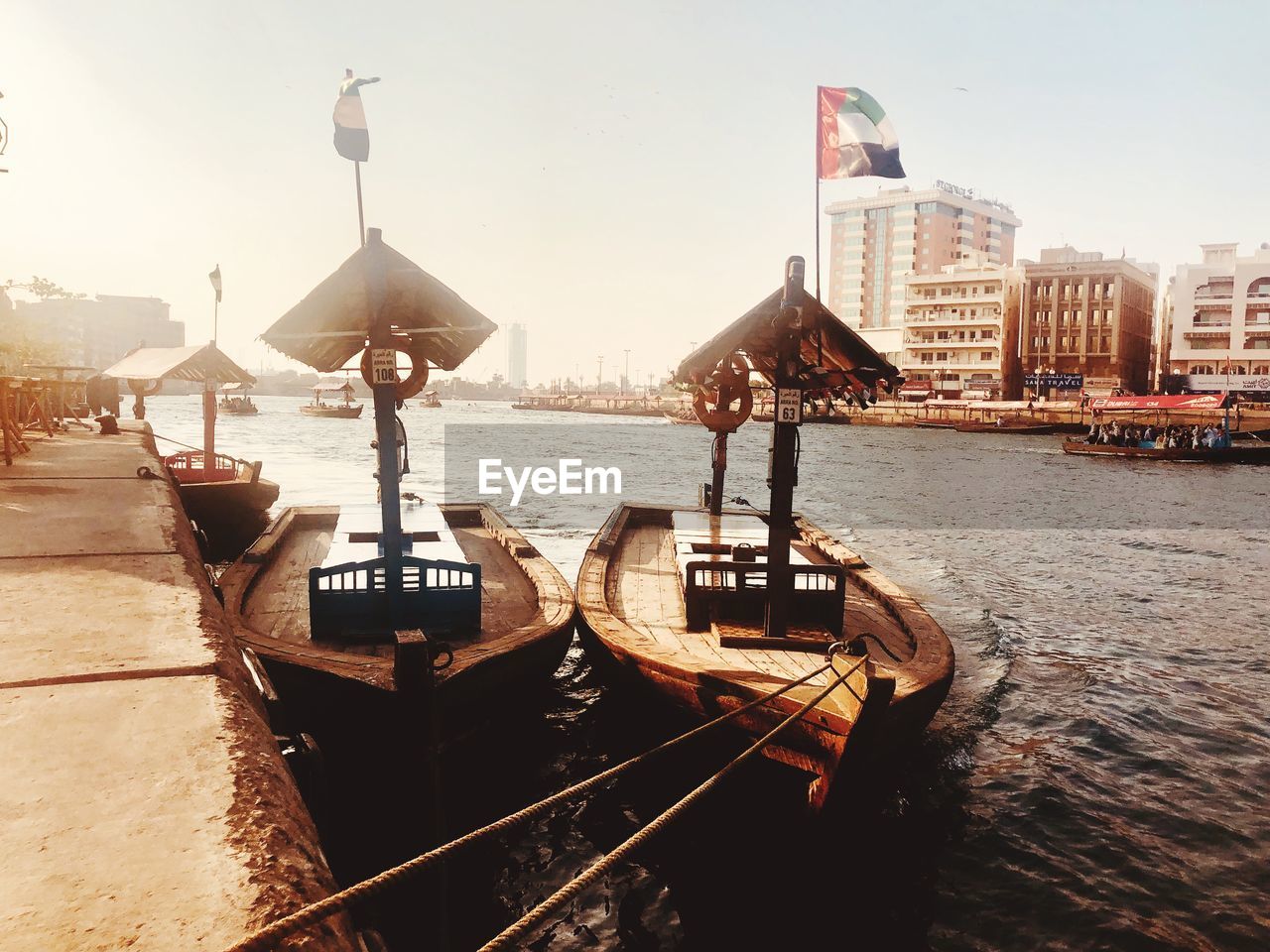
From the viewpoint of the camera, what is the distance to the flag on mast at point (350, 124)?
27.2ft

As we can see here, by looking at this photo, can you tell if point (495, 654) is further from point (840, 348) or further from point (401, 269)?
point (840, 348)

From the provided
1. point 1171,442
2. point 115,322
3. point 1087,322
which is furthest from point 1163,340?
point 115,322

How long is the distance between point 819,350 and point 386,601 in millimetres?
5028

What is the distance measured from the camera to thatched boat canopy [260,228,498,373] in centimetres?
754

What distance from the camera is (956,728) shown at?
10.0 m

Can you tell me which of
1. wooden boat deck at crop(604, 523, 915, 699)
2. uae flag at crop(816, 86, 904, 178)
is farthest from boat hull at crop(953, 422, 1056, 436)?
uae flag at crop(816, 86, 904, 178)

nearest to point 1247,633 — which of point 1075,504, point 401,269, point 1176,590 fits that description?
point 1176,590

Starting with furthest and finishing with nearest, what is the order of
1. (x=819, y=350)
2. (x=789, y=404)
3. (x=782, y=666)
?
1. (x=819, y=350)
2. (x=789, y=404)
3. (x=782, y=666)

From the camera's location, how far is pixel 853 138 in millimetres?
9242

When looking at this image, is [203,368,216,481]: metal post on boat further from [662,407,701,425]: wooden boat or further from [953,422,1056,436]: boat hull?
[662,407,701,425]: wooden boat

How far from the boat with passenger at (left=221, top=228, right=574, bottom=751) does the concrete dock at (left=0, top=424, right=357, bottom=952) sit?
1.25m

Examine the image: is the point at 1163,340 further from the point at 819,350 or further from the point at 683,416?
the point at 819,350

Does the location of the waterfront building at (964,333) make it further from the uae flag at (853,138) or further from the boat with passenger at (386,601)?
the boat with passenger at (386,601)

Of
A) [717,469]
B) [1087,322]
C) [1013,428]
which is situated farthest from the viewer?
[1087,322]
